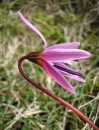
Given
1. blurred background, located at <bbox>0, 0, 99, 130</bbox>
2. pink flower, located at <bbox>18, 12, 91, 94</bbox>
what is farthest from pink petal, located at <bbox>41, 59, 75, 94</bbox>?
blurred background, located at <bbox>0, 0, 99, 130</bbox>

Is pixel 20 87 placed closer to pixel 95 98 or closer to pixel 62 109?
pixel 62 109

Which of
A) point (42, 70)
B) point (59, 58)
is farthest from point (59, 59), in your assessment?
point (42, 70)

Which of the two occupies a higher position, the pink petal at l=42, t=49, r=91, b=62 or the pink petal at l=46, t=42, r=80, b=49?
the pink petal at l=46, t=42, r=80, b=49

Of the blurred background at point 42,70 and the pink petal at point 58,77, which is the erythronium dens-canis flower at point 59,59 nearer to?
the pink petal at point 58,77

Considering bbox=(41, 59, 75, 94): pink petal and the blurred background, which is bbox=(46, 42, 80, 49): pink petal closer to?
bbox=(41, 59, 75, 94): pink petal

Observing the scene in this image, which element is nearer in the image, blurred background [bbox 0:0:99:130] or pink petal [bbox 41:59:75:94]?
pink petal [bbox 41:59:75:94]

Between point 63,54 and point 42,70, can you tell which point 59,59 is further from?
point 42,70

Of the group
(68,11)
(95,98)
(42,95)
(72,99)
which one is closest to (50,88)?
(42,95)
